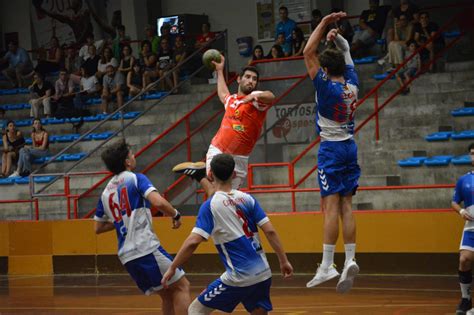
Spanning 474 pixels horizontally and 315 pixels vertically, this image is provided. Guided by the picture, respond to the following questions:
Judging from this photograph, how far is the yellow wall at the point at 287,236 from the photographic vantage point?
683 inches

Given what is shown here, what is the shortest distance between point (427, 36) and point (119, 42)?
905cm

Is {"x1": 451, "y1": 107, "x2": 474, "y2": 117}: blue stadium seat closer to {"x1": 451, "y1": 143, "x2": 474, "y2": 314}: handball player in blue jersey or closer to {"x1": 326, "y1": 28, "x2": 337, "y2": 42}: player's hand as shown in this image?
{"x1": 451, "y1": 143, "x2": 474, "y2": 314}: handball player in blue jersey

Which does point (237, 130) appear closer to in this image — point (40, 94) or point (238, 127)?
point (238, 127)

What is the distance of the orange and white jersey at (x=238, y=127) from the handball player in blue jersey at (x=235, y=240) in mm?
3542

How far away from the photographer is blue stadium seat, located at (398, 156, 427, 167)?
756 inches

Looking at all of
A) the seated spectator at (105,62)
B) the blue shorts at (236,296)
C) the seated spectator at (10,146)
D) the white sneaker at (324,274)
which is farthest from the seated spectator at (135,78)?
the blue shorts at (236,296)

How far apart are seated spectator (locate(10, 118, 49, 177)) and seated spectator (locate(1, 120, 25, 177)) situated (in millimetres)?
300

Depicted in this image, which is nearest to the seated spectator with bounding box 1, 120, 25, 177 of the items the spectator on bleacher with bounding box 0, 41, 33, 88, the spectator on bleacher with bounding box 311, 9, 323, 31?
the spectator on bleacher with bounding box 0, 41, 33, 88

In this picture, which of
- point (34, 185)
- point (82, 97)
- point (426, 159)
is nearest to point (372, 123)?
point (426, 159)

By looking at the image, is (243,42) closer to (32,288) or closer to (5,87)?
(5,87)

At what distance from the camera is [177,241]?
1967cm

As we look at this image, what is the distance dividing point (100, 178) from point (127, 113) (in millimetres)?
1766

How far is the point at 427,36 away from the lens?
21422 millimetres

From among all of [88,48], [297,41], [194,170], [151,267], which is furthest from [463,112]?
[88,48]
